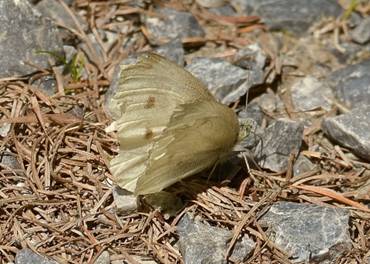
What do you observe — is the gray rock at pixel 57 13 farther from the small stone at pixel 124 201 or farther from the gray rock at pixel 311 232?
the gray rock at pixel 311 232

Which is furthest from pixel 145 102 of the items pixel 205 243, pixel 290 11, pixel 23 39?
pixel 290 11

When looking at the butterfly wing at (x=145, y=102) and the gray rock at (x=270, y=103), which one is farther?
the gray rock at (x=270, y=103)

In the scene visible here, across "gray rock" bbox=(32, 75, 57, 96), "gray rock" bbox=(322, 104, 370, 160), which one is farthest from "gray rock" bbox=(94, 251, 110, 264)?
"gray rock" bbox=(322, 104, 370, 160)

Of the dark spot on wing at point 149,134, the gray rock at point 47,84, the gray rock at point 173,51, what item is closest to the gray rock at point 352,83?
the gray rock at point 173,51

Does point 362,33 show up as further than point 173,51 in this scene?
Yes

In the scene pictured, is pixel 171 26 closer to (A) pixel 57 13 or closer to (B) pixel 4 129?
(A) pixel 57 13

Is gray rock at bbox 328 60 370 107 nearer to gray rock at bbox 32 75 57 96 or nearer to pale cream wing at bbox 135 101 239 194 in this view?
pale cream wing at bbox 135 101 239 194
